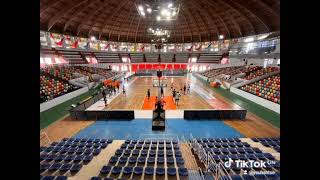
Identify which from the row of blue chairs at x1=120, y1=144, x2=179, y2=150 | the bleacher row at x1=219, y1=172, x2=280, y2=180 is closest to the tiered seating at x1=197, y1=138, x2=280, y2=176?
the bleacher row at x1=219, y1=172, x2=280, y2=180

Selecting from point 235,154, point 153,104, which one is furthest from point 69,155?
point 153,104

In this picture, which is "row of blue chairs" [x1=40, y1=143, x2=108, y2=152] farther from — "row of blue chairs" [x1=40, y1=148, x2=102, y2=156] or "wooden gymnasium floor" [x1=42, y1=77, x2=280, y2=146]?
"wooden gymnasium floor" [x1=42, y1=77, x2=280, y2=146]

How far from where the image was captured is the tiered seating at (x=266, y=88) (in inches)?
934

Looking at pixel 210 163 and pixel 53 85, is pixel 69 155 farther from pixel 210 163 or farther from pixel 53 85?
pixel 53 85

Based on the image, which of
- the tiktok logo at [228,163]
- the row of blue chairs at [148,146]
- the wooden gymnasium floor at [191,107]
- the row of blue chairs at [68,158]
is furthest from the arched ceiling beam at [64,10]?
the tiktok logo at [228,163]

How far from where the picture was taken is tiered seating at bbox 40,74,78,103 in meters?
24.7

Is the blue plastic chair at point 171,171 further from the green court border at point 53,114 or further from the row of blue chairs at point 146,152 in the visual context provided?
the green court border at point 53,114

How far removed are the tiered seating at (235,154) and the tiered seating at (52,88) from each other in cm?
1876

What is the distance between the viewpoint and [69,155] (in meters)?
11.5

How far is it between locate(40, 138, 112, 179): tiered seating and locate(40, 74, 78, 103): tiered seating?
1202 centimetres

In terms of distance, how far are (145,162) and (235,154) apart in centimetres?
461
